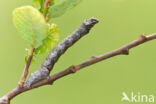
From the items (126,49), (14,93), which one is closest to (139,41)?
(126,49)

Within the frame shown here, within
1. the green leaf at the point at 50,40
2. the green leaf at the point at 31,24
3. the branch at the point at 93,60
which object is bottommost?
the branch at the point at 93,60

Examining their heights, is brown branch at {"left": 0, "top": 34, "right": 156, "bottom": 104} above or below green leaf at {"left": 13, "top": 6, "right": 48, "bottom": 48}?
below

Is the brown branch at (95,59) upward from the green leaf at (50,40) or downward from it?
downward

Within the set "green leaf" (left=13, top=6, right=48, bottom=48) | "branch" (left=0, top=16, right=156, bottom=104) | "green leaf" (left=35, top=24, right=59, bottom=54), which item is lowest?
"branch" (left=0, top=16, right=156, bottom=104)
